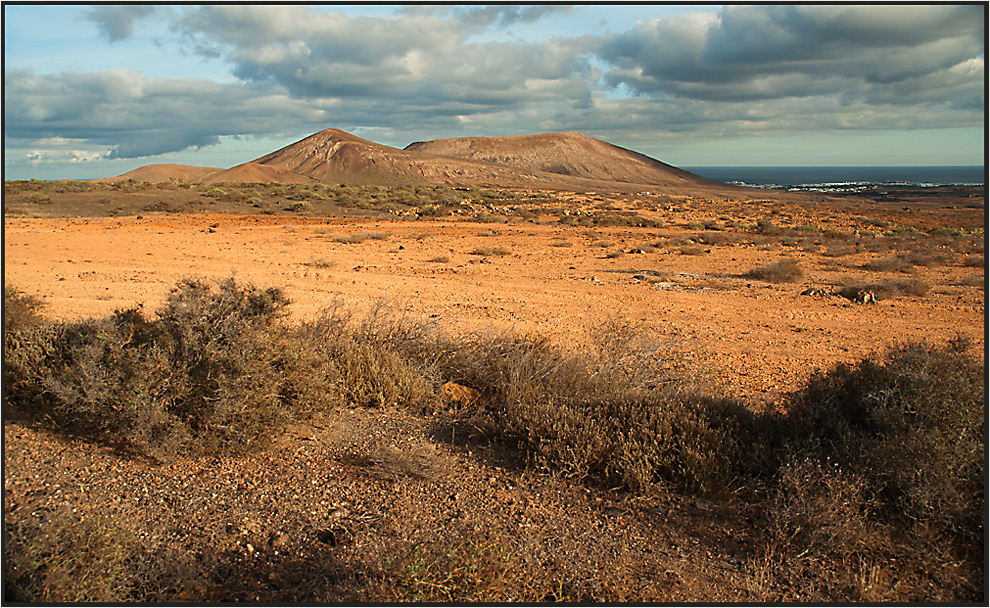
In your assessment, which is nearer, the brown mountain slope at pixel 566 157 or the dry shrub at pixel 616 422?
the dry shrub at pixel 616 422

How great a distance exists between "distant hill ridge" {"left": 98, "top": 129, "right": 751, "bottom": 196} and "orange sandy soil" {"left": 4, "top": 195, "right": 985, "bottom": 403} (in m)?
54.5

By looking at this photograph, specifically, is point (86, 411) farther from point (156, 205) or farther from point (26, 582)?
point (156, 205)

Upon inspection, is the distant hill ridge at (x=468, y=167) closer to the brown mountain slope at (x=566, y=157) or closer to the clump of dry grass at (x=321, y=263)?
the brown mountain slope at (x=566, y=157)

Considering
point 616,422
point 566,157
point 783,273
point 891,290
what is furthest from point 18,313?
point 566,157

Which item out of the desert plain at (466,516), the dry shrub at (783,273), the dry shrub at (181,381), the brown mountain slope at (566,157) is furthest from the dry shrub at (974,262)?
the brown mountain slope at (566,157)

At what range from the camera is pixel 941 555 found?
2.80 m

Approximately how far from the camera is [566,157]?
386ft

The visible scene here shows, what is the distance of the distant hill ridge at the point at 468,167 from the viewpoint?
81.4 meters

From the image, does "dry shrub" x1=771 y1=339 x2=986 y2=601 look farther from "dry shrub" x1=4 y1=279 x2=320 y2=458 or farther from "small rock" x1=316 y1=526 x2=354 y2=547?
"dry shrub" x1=4 y1=279 x2=320 y2=458

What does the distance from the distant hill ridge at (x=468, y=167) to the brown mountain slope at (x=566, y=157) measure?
18 centimetres

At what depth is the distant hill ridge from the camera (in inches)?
3206

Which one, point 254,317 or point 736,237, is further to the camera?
point 736,237

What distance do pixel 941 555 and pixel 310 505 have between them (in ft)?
10.3

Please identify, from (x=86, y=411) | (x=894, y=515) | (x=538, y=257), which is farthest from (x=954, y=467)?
(x=538, y=257)
